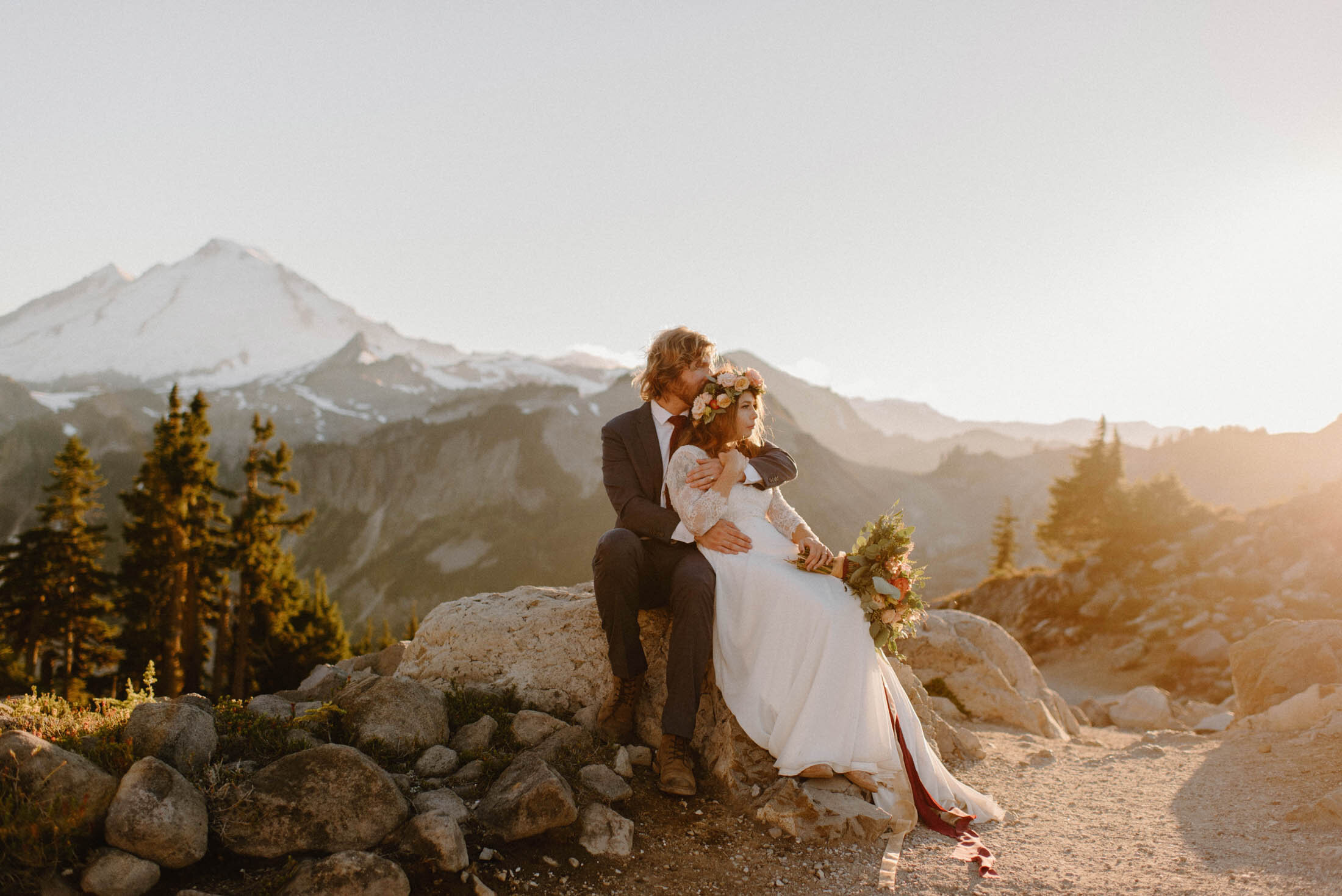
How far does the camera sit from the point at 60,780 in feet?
11.6

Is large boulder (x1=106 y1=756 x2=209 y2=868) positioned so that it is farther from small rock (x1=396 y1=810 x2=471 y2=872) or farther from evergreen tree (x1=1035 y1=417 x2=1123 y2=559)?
evergreen tree (x1=1035 y1=417 x2=1123 y2=559)

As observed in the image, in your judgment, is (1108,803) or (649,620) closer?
(649,620)

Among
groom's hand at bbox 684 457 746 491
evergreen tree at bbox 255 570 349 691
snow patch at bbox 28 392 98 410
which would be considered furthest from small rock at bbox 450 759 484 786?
snow patch at bbox 28 392 98 410

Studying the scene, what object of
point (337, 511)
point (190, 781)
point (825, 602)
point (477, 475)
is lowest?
point (337, 511)

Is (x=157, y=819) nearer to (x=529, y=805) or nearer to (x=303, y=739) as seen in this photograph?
(x=303, y=739)

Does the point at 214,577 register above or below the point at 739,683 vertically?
below

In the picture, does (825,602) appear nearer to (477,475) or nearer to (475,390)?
(477,475)

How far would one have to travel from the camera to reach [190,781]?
408 cm

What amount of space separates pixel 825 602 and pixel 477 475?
5086 inches

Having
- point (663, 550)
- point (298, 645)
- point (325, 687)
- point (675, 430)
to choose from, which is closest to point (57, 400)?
point (298, 645)

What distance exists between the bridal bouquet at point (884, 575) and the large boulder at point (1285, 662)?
891 cm

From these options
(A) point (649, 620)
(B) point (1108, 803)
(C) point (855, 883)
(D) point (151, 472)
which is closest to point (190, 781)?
(A) point (649, 620)

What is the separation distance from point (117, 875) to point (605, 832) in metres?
2.62

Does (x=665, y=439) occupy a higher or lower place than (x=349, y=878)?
higher
